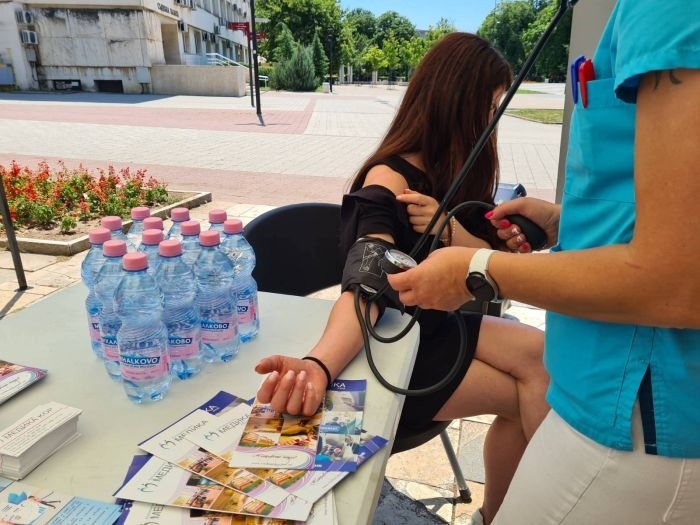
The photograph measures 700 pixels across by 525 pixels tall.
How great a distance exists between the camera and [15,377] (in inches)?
44.9

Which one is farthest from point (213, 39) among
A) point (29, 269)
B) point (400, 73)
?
point (29, 269)

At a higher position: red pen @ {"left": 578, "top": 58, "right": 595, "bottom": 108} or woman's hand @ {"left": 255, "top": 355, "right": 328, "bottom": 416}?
red pen @ {"left": 578, "top": 58, "right": 595, "bottom": 108}

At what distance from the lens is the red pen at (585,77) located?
0.79 meters

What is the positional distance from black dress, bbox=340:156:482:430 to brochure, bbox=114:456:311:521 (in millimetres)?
710

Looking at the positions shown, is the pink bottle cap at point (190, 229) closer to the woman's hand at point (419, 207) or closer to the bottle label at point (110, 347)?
the bottle label at point (110, 347)

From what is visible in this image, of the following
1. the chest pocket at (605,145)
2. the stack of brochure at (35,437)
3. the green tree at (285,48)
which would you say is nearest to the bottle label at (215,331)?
the stack of brochure at (35,437)

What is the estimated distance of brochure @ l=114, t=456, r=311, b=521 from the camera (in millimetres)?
793

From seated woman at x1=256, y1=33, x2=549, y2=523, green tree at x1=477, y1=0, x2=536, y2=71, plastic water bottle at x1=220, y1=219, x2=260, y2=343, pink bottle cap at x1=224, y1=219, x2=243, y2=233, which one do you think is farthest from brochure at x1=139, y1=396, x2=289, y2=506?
green tree at x1=477, y1=0, x2=536, y2=71

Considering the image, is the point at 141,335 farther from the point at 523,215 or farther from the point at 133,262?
the point at 523,215

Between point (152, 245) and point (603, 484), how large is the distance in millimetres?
1065

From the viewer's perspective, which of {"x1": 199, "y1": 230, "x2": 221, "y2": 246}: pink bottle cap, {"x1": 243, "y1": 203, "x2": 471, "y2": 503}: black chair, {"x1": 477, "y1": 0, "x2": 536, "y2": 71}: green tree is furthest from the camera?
{"x1": 477, "y1": 0, "x2": 536, "y2": 71}: green tree

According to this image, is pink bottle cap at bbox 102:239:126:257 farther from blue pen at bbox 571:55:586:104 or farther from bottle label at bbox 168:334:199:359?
blue pen at bbox 571:55:586:104

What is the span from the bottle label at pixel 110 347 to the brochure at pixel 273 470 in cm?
31

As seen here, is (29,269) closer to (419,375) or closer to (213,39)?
(419,375)
